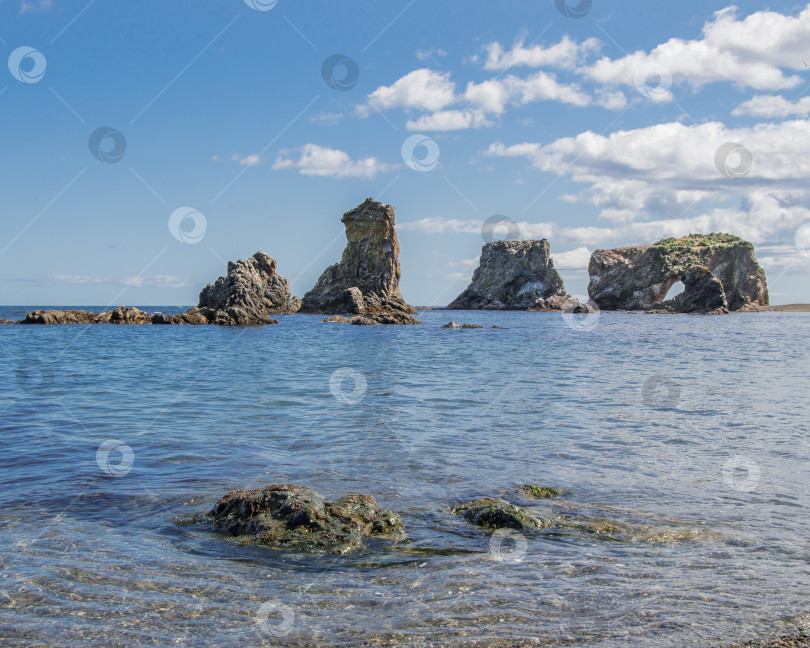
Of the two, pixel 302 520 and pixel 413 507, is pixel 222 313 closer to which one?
pixel 413 507

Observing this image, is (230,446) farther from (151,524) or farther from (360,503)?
(360,503)

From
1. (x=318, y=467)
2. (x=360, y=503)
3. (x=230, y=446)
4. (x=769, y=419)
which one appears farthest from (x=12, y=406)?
(x=769, y=419)

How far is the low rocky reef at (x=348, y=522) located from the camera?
7398mm

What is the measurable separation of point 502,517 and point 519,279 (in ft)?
482

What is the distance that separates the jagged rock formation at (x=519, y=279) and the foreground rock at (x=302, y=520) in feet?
453

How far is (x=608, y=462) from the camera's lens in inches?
446

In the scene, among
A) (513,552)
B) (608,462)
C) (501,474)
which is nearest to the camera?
(513,552)

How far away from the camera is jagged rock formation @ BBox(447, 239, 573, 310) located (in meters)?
150

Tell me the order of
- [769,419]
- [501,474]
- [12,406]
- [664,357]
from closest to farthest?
[501,474], [769,419], [12,406], [664,357]

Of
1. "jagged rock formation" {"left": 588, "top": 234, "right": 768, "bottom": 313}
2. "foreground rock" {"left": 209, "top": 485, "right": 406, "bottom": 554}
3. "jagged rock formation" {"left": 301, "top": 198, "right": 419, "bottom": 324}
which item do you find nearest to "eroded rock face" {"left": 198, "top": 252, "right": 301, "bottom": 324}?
"jagged rock formation" {"left": 301, "top": 198, "right": 419, "bottom": 324}

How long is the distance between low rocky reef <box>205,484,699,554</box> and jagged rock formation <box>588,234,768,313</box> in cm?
10979

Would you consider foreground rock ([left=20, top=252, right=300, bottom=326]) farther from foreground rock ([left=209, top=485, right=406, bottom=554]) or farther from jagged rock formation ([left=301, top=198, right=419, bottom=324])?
foreground rock ([left=209, top=485, right=406, bottom=554])

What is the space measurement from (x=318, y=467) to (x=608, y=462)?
5.29 m

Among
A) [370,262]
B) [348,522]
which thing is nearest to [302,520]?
[348,522]
